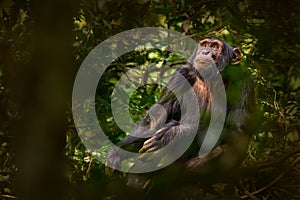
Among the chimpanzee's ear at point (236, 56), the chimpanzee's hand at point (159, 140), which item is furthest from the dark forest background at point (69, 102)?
the chimpanzee's hand at point (159, 140)

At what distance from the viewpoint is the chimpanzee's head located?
11.3 feet

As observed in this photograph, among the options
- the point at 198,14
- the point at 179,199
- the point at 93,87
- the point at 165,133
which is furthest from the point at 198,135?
the point at 179,199

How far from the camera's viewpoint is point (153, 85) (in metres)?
4.15

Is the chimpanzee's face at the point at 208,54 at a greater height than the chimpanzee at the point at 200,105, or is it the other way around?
the chimpanzee's face at the point at 208,54

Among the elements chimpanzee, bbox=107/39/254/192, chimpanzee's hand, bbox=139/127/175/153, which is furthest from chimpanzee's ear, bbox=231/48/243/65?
chimpanzee's hand, bbox=139/127/175/153

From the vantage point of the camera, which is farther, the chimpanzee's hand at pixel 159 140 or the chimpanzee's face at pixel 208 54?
the chimpanzee's face at pixel 208 54

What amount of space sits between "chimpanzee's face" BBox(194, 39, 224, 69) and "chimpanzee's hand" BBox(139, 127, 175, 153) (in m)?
0.54

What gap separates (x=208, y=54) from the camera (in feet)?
11.4

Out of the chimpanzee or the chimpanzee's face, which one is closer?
the chimpanzee

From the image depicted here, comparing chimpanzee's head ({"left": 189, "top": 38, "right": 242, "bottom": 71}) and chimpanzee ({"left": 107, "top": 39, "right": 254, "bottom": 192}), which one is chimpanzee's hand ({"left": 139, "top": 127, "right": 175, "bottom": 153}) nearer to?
chimpanzee ({"left": 107, "top": 39, "right": 254, "bottom": 192})

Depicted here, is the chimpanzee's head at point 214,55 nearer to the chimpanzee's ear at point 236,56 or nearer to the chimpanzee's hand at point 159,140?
the chimpanzee's ear at point 236,56

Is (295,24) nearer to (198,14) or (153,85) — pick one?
(198,14)

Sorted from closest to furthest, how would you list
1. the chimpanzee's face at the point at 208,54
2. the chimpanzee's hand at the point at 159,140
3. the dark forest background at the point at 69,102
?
the dark forest background at the point at 69,102 < the chimpanzee's hand at the point at 159,140 < the chimpanzee's face at the point at 208,54

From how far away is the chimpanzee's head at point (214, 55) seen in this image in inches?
135
